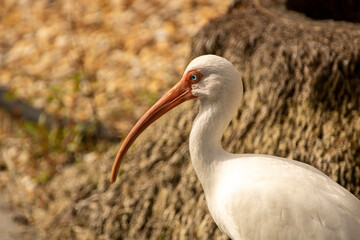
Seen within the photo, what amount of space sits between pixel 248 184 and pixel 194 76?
2.45 ft

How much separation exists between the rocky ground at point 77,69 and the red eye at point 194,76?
1.93m

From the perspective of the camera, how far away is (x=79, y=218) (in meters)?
5.62

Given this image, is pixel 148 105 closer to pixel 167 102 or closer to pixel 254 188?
pixel 167 102

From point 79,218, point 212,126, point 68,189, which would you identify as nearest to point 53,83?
point 68,189

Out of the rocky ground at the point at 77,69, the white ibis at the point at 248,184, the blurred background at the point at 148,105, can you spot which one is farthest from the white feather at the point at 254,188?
the rocky ground at the point at 77,69

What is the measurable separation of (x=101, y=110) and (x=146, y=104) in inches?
20.4

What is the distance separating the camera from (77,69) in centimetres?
793

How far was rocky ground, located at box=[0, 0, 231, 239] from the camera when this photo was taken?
261 inches

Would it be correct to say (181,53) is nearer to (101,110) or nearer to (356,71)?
(101,110)

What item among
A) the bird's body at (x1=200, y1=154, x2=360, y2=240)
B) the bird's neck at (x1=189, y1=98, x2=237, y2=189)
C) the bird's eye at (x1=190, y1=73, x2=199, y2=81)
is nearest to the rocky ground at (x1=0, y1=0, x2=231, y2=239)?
the bird's neck at (x1=189, y1=98, x2=237, y2=189)

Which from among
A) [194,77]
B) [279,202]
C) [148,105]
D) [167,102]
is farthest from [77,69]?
[279,202]

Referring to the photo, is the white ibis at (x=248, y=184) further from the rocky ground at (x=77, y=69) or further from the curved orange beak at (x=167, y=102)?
the rocky ground at (x=77, y=69)

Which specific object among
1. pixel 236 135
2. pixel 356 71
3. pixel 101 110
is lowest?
pixel 101 110

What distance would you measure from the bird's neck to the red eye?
0.55 ft
